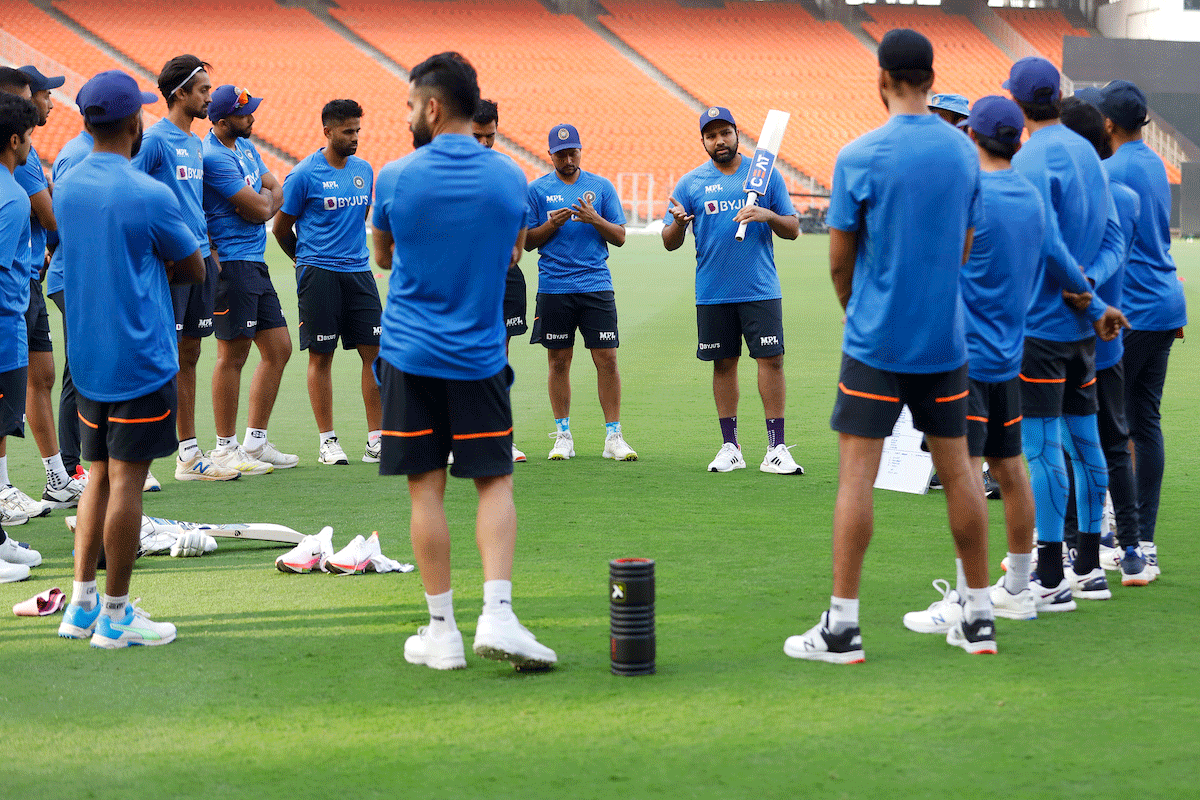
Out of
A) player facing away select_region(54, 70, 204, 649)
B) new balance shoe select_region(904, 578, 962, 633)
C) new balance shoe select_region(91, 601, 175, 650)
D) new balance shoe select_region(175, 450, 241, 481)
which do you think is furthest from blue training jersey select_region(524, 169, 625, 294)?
new balance shoe select_region(91, 601, 175, 650)

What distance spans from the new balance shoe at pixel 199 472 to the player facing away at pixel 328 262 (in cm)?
71

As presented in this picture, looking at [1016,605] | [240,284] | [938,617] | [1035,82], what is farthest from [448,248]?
[240,284]

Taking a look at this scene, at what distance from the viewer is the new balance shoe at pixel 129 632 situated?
4.26 m

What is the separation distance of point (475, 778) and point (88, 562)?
202 cm

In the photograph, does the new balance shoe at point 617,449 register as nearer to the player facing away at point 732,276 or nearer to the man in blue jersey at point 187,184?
the player facing away at point 732,276

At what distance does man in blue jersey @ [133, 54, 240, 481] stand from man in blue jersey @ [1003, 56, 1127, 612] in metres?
3.93

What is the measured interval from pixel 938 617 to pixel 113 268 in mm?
3126

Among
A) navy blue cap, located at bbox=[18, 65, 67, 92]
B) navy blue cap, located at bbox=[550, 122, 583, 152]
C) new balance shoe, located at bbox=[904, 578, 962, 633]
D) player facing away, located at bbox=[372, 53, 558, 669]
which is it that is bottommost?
new balance shoe, located at bbox=[904, 578, 962, 633]

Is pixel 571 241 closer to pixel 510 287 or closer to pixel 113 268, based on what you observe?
pixel 510 287

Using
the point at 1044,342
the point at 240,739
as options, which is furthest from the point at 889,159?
the point at 240,739

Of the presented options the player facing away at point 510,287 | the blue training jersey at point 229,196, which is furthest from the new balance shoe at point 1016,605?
the blue training jersey at point 229,196

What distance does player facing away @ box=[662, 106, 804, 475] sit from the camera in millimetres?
7613

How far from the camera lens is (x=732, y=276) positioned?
7758mm

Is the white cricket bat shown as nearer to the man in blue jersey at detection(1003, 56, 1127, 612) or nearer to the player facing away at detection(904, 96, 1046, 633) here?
the man in blue jersey at detection(1003, 56, 1127, 612)
